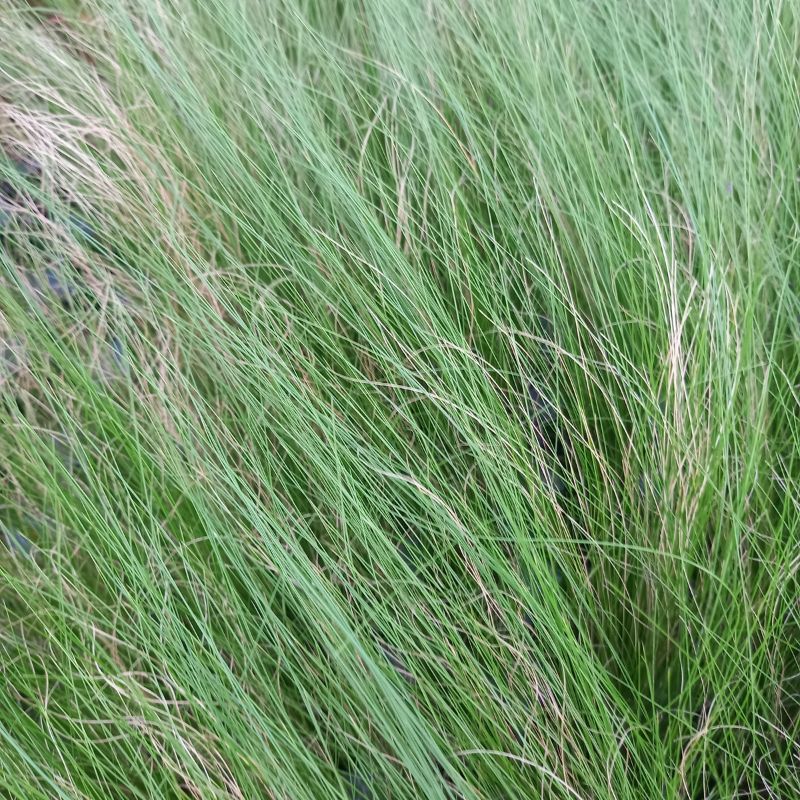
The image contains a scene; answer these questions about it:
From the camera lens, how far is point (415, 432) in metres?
1.18

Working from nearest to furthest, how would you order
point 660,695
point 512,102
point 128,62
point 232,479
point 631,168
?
point 232,479 < point 660,695 < point 631,168 < point 512,102 < point 128,62

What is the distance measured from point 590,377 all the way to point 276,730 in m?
0.63

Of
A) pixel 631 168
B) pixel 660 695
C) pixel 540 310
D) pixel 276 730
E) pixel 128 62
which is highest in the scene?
pixel 128 62

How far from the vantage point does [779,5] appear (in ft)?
4.63

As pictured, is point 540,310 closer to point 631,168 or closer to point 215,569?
point 631,168

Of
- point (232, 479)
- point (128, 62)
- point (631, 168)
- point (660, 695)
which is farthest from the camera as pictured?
point (128, 62)

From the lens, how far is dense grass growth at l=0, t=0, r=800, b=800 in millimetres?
1046

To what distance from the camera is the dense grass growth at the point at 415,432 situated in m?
1.05

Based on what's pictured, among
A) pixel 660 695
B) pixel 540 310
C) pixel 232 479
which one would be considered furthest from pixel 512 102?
pixel 660 695

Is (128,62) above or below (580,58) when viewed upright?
above

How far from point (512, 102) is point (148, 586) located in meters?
0.94

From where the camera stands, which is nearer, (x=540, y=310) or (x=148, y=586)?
(x=148, y=586)

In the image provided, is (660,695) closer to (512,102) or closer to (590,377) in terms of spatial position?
(590,377)

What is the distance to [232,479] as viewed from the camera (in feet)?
3.37
